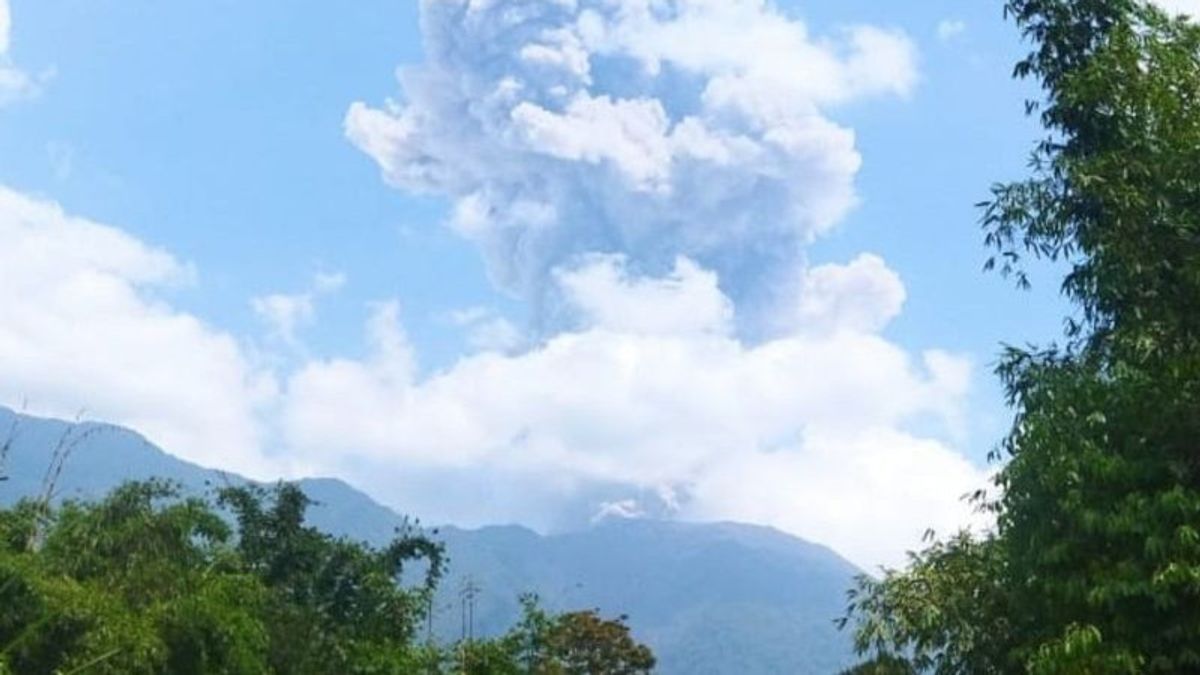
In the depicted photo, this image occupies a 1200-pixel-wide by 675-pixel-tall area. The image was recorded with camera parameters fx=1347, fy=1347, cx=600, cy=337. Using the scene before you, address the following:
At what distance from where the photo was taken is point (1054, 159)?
13.9 metres

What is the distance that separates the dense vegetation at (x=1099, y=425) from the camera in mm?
10945

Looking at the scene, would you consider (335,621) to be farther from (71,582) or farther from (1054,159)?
(1054,159)

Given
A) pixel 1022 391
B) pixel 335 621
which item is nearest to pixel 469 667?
pixel 335 621

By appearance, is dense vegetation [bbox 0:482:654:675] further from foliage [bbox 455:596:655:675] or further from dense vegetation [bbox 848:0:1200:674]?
dense vegetation [bbox 848:0:1200:674]

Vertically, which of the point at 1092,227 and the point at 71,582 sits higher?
the point at 1092,227

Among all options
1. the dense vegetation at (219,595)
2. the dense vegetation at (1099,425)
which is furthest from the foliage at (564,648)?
the dense vegetation at (1099,425)

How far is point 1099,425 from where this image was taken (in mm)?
11898

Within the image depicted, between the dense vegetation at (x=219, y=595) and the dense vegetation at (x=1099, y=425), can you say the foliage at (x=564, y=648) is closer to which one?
the dense vegetation at (x=219, y=595)

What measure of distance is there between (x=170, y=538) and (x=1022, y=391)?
2119cm

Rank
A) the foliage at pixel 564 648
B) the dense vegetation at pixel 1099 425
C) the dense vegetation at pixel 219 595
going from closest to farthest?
the dense vegetation at pixel 1099 425
the dense vegetation at pixel 219 595
the foliage at pixel 564 648

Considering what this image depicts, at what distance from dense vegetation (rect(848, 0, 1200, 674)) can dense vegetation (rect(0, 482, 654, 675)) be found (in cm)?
1289


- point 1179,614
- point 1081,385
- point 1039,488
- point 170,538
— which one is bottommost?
point 1179,614

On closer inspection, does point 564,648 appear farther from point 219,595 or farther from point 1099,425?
point 1099,425

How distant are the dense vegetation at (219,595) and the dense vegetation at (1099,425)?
1289 centimetres
